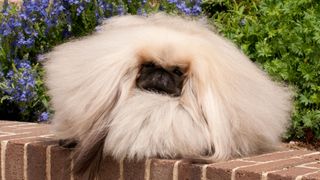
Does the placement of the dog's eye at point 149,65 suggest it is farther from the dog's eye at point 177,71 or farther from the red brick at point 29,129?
the red brick at point 29,129

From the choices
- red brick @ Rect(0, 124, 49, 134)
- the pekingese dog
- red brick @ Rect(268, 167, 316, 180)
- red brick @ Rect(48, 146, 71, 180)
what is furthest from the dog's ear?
red brick @ Rect(0, 124, 49, 134)

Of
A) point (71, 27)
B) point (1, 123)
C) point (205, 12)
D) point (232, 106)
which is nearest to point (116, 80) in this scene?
point (232, 106)

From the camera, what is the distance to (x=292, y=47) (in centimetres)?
458

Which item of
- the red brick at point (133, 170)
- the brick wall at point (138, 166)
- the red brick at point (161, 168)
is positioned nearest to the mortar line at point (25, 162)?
the brick wall at point (138, 166)

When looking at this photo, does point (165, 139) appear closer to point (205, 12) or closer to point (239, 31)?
point (239, 31)

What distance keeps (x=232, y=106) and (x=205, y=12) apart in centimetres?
299

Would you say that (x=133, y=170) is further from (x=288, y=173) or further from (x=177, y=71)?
(x=288, y=173)

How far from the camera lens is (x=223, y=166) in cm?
303

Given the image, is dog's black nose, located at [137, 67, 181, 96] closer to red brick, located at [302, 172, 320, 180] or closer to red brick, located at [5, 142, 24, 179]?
red brick, located at [302, 172, 320, 180]

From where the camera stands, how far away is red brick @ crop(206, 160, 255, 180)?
299 centimetres

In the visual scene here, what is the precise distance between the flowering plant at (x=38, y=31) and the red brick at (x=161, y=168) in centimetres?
200

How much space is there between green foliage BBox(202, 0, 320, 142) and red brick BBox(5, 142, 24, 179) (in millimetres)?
1573

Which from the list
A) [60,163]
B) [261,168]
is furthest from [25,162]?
[261,168]

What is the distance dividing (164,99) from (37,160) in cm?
88
